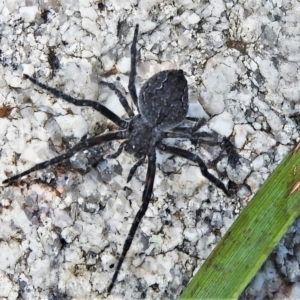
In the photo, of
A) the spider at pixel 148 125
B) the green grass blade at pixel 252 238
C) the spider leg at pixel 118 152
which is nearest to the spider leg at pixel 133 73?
the spider at pixel 148 125

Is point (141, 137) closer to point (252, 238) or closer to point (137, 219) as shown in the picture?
point (137, 219)

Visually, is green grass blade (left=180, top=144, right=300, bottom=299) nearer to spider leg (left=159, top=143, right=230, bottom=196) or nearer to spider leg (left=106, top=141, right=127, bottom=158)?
spider leg (left=159, top=143, right=230, bottom=196)

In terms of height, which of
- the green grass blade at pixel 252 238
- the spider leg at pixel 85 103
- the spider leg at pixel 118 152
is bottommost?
the green grass blade at pixel 252 238

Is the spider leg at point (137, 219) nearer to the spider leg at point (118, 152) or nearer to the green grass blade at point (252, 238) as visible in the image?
the spider leg at point (118, 152)

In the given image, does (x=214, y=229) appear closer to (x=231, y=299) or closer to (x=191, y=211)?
(x=191, y=211)

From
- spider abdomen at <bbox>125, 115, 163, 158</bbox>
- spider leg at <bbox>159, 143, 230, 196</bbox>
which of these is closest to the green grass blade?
spider leg at <bbox>159, 143, 230, 196</bbox>

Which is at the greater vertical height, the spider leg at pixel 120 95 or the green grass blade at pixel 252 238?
the spider leg at pixel 120 95

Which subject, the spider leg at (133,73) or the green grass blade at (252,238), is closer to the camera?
the green grass blade at (252,238)
